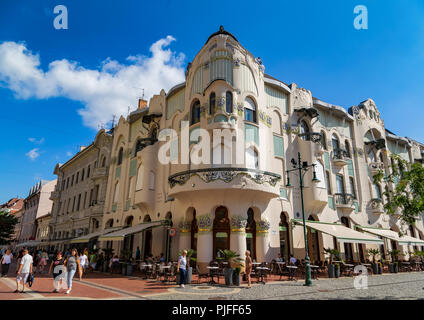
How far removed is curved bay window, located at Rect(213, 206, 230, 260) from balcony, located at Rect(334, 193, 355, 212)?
11.0 metres

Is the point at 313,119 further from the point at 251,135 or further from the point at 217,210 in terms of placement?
the point at 217,210

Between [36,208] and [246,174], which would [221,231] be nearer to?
[246,174]

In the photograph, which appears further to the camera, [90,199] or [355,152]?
[90,199]

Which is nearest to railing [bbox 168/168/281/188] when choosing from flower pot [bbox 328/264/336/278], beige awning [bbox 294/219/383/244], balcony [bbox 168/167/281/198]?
balcony [bbox 168/167/281/198]

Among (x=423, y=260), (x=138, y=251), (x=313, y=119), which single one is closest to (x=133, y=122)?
(x=138, y=251)

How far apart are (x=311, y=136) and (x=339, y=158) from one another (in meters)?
3.91

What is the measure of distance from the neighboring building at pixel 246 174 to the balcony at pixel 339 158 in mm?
94

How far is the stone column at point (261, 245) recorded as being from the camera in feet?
59.2

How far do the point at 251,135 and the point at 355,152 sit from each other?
13978mm

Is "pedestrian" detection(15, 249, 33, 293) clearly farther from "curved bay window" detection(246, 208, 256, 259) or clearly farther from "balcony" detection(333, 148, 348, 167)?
"balcony" detection(333, 148, 348, 167)

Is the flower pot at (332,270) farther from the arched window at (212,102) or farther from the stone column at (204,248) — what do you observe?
the arched window at (212,102)

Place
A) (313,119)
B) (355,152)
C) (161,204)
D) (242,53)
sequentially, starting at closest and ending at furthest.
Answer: (242,53) → (161,204) → (313,119) → (355,152)

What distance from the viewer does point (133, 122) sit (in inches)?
1184
